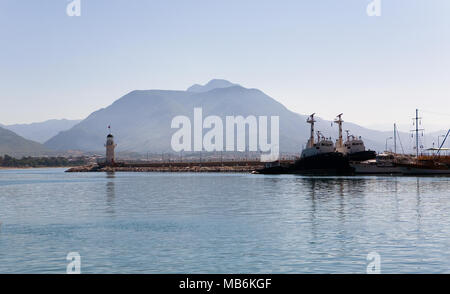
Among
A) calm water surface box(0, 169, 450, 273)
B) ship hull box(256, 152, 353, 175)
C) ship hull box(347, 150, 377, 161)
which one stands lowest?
calm water surface box(0, 169, 450, 273)

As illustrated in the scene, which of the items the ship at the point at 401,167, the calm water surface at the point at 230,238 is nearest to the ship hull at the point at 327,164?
the ship at the point at 401,167

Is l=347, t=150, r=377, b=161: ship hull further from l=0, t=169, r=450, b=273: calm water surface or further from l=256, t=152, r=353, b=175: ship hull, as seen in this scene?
l=0, t=169, r=450, b=273: calm water surface

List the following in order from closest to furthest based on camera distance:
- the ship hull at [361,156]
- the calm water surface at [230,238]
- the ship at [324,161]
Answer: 1. the calm water surface at [230,238]
2. the ship at [324,161]
3. the ship hull at [361,156]

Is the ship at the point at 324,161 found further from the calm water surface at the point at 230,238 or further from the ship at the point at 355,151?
the calm water surface at the point at 230,238

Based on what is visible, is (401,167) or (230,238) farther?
(401,167)

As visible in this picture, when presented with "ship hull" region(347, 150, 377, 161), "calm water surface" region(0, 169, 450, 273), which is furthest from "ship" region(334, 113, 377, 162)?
"calm water surface" region(0, 169, 450, 273)

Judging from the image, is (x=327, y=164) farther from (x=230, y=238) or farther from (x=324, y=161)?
(x=230, y=238)

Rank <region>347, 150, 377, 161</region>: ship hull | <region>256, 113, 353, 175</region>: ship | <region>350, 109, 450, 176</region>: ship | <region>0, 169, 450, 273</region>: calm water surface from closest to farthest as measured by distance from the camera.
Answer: <region>0, 169, 450, 273</region>: calm water surface
<region>350, 109, 450, 176</region>: ship
<region>256, 113, 353, 175</region>: ship
<region>347, 150, 377, 161</region>: ship hull

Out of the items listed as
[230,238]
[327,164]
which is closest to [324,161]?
[327,164]

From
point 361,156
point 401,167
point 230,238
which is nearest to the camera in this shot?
point 230,238

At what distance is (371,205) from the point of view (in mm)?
55594

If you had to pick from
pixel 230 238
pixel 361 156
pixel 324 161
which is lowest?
pixel 230 238
